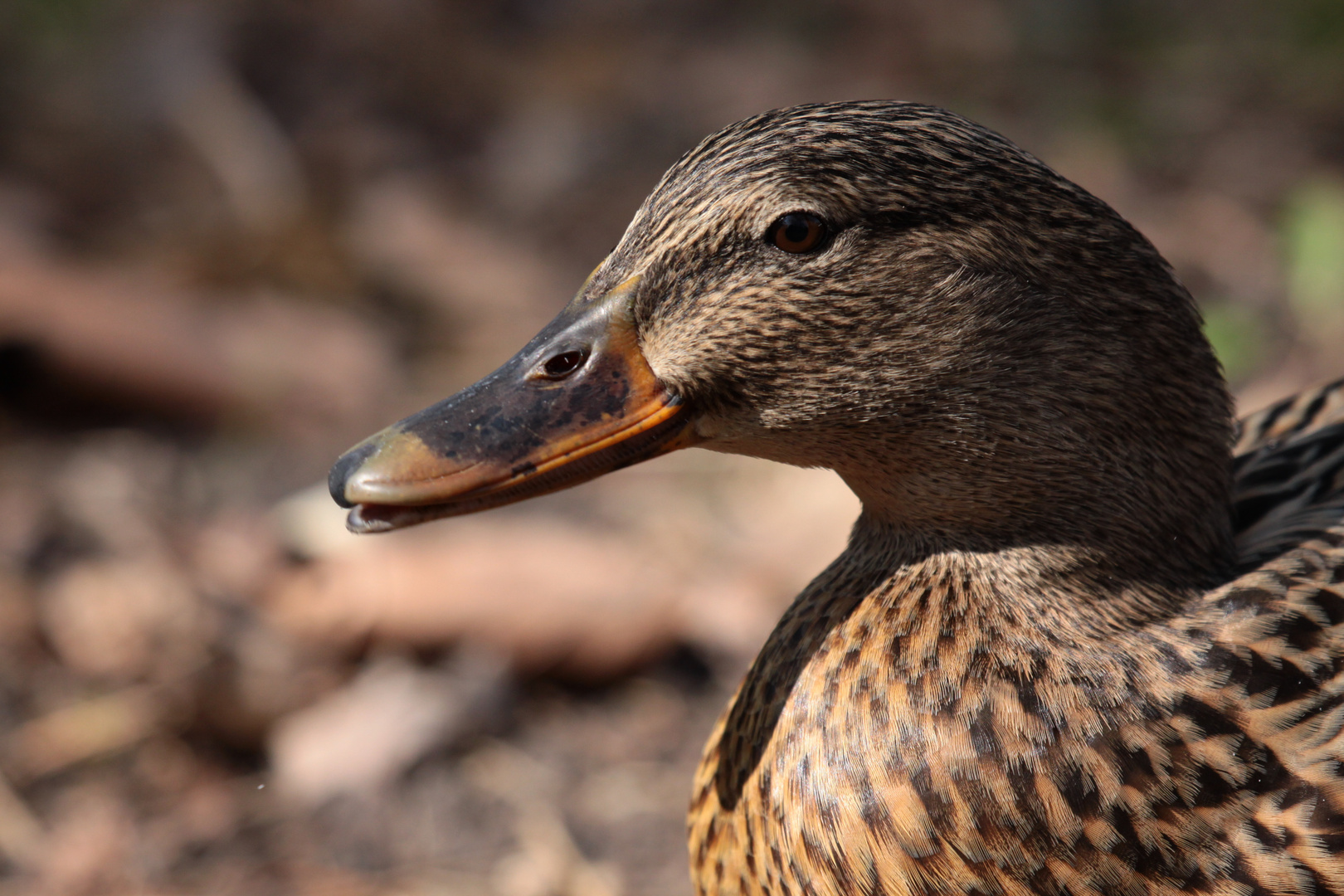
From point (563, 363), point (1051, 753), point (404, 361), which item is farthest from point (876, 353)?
point (404, 361)

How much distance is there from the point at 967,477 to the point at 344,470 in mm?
789

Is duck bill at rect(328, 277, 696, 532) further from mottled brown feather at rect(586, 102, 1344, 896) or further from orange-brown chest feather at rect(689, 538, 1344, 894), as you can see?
orange-brown chest feather at rect(689, 538, 1344, 894)

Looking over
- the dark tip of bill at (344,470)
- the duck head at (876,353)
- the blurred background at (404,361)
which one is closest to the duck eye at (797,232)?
the duck head at (876,353)

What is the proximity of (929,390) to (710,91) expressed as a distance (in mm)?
4339

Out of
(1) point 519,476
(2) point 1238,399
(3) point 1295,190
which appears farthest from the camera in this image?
(3) point 1295,190

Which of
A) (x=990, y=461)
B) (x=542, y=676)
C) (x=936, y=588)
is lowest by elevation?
(x=542, y=676)

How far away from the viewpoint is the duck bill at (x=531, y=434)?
173cm

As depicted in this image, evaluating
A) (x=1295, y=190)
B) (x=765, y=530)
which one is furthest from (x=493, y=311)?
(x=1295, y=190)

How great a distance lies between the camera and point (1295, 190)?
4.66m

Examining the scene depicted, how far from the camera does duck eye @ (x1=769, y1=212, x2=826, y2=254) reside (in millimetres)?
Answer: 1695

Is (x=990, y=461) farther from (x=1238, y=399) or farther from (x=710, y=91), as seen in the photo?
(x=710, y=91)

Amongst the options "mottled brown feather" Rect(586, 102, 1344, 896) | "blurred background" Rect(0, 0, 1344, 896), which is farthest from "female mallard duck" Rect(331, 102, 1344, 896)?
"blurred background" Rect(0, 0, 1344, 896)

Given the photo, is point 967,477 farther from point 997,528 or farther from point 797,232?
point 797,232

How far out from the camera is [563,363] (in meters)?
1.80
